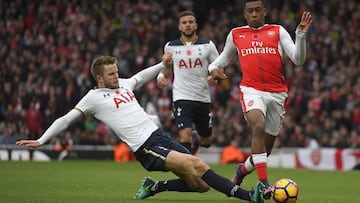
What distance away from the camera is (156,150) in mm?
9992

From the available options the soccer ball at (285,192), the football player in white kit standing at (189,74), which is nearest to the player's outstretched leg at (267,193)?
the soccer ball at (285,192)

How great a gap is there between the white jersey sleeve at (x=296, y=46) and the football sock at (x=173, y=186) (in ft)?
6.94

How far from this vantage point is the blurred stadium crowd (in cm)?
2467

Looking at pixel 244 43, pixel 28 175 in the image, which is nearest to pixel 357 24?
pixel 28 175

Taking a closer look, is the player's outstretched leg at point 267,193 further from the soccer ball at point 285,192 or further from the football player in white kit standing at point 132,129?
the football player in white kit standing at point 132,129

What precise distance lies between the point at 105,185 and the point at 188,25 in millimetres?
2947

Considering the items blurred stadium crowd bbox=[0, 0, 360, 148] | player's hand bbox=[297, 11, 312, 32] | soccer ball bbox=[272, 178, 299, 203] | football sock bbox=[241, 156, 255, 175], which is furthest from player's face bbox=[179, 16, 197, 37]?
blurred stadium crowd bbox=[0, 0, 360, 148]

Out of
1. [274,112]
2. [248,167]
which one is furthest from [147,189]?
[274,112]

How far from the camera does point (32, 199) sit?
10.8 m

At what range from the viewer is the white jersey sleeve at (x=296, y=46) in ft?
34.5

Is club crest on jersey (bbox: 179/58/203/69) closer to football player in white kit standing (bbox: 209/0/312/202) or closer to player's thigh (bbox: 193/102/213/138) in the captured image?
player's thigh (bbox: 193/102/213/138)

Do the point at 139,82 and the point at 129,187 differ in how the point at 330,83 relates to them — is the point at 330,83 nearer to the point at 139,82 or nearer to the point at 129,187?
the point at 129,187

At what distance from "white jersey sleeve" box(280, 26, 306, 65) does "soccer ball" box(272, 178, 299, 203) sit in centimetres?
170

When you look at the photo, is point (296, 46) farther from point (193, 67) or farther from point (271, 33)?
point (193, 67)
